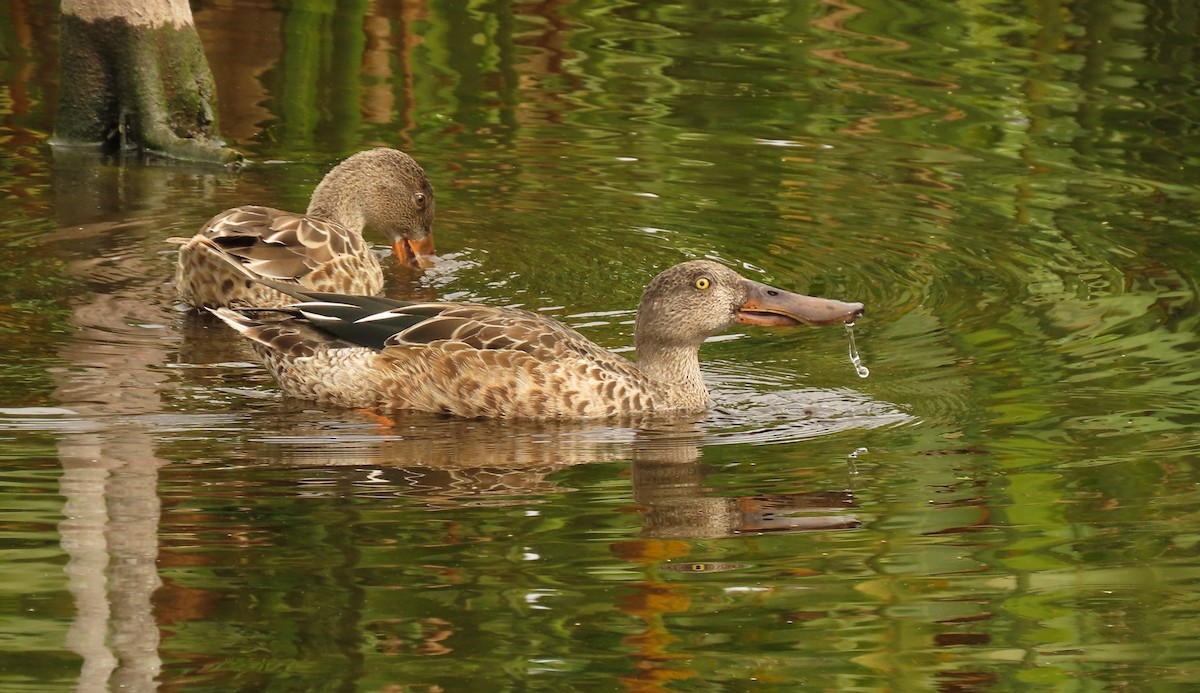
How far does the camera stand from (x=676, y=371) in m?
9.35

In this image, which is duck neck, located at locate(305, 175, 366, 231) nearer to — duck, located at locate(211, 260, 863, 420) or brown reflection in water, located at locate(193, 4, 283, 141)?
duck, located at locate(211, 260, 863, 420)

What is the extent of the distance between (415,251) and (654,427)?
3.71 meters

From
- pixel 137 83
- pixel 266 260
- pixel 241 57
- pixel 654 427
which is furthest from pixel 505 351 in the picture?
pixel 241 57

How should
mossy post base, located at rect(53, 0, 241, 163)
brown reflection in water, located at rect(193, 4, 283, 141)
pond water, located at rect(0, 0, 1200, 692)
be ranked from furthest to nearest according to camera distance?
brown reflection in water, located at rect(193, 4, 283, 141)
mossy post base, located at rect(53, 0, 241, 163)
pond water, located at rect(0, 0, 1200, 692)

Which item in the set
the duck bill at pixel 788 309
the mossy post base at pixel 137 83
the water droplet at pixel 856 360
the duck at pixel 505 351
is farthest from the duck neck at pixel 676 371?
the mossy post base at pixel 137 83

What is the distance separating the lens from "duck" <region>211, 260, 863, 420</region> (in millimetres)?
Answer: 9016

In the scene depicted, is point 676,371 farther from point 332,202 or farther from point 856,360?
point 332,202

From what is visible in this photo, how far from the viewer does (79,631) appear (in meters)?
6.09

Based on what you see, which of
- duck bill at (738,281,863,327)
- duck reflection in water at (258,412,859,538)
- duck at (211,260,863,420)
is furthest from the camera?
duck bill at (738,281,863,327)

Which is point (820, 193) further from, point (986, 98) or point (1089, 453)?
point (1089, 453)

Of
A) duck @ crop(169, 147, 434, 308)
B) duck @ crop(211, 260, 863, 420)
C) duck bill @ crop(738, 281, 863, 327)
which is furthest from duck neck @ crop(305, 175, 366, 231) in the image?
duck bill @ crop(738, 281, 863, 327)

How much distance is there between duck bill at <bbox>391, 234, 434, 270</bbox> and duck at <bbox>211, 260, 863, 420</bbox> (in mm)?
2503

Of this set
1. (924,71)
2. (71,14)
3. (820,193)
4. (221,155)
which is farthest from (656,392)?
(924,71)

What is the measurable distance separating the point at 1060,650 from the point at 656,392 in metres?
3.40
